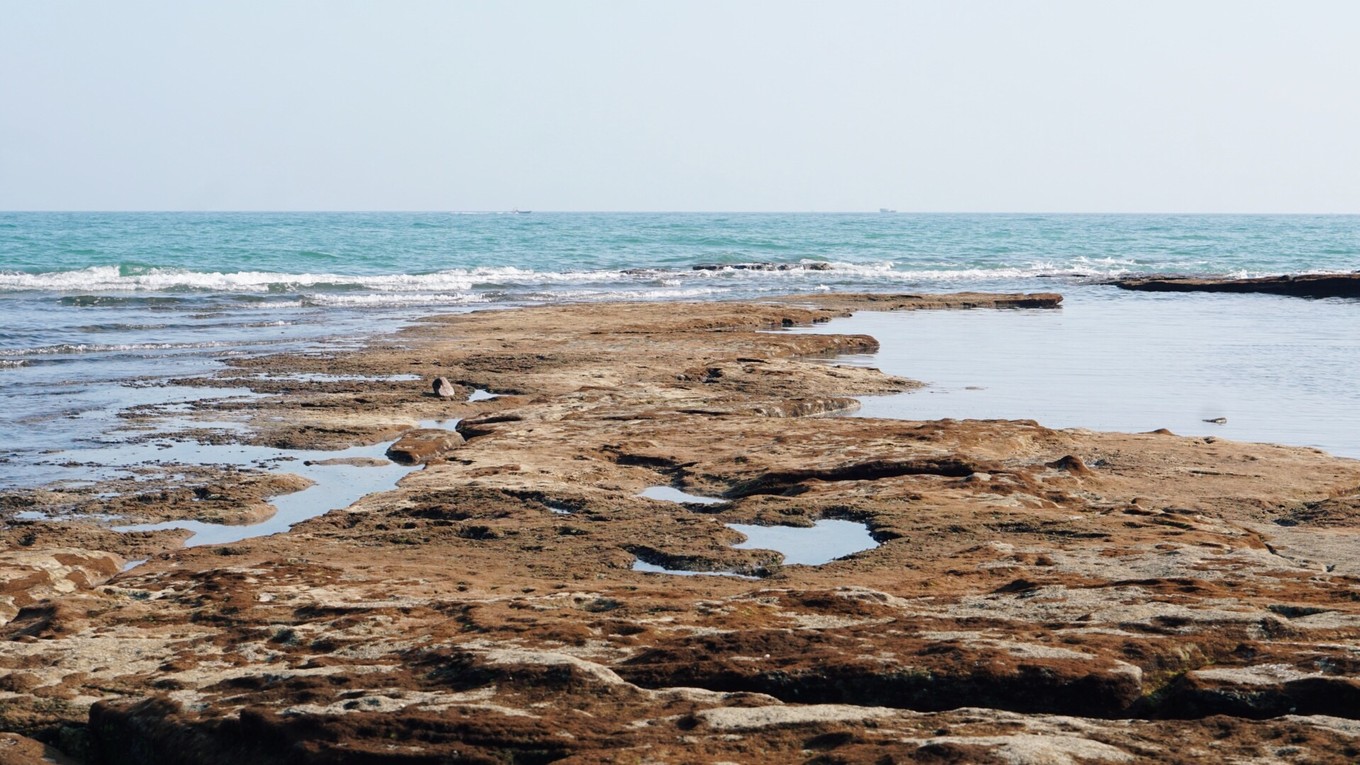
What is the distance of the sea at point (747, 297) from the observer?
13.1m

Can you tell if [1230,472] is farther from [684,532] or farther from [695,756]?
[695,756]

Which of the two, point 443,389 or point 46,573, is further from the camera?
point 443,389

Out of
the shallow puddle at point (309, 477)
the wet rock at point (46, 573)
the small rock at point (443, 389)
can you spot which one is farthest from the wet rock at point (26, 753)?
the small rock at point (443, 389)

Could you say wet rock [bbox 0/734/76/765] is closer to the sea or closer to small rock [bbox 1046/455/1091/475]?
the sea

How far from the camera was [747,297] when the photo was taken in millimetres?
33000

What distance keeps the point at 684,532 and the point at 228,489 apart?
3.32 metres

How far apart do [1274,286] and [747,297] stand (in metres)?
14.1

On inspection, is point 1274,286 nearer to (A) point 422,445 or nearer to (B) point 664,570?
(A) point 422,445

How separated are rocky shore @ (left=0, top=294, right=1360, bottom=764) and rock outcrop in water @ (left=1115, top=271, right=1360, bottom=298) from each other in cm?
2612

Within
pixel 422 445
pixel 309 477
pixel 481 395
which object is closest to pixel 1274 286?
pixel 481 395

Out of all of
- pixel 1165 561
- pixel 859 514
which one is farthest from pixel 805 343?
pixel 1165 561

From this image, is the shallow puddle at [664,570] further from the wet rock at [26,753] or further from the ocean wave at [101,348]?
the ocean wave at [101,348]

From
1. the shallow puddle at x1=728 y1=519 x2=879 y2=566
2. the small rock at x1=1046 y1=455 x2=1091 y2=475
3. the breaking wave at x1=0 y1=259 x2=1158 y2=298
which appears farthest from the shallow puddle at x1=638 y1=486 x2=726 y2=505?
the breaking wave at x1=0 y1=259 x2=1158 y2=298

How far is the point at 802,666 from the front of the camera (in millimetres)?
4348
